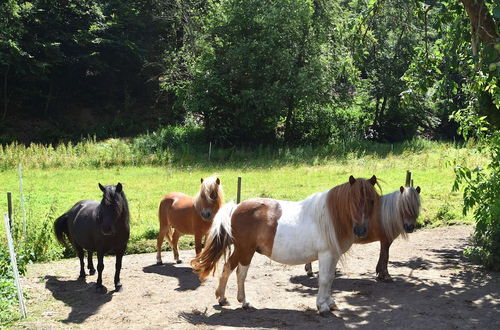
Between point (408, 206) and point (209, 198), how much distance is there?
3.22 metres

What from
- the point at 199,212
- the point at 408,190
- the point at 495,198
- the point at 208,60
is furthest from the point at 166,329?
the point at 208,60

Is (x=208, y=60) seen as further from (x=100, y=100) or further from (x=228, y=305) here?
(x=228, y=305)

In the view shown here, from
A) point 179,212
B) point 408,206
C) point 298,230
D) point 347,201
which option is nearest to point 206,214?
point 179,212

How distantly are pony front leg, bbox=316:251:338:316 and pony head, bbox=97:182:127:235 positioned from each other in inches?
124

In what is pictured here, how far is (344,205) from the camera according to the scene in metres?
6.68

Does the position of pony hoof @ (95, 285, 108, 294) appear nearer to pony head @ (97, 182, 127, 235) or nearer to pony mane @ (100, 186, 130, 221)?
pony head @ (97, 182, 127, 235)

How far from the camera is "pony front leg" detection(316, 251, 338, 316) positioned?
688 centimetres

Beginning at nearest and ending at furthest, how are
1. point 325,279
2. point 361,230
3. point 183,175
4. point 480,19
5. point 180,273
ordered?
1. point 361,230
2. point 325,279
3. point 480,19
4. point 180,273
5. point 183,175

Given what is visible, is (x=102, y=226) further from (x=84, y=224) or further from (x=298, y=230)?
(x=298, y=230)

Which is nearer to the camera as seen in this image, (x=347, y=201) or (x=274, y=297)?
(x=347, y=201)

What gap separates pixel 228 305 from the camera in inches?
293

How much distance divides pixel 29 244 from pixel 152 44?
2835 centimetres

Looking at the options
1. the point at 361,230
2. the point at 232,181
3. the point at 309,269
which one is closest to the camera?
the point at 361,230

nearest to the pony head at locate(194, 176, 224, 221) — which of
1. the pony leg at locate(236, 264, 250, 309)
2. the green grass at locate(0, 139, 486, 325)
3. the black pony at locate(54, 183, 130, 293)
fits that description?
the black pony at locate(54, 183, 130, 293)
